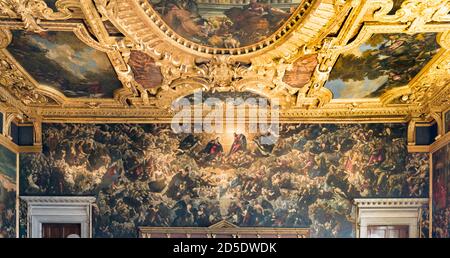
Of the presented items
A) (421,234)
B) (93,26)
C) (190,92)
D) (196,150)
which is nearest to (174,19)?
(93,26)

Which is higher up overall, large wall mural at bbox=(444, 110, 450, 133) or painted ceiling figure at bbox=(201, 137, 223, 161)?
large wall mural at bbox=(444, 110, 450, 133)

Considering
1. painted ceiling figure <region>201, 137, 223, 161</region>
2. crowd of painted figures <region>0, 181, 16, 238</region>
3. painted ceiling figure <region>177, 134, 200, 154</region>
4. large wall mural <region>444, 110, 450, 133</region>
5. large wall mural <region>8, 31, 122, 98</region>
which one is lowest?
crowd of painted figures <region>0, 181, 16, 238</region>

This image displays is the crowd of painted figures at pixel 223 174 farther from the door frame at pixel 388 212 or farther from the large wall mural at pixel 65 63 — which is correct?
the large wall mural at pixel 65 63

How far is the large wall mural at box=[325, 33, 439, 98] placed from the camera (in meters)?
11.5

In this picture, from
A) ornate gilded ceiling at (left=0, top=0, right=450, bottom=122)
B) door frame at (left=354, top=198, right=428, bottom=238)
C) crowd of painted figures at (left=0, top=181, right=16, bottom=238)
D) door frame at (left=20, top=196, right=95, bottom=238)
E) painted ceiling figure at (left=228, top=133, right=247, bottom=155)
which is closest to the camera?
ornate gilded ceiling at (left=0, top=0, right=450, bottom=122)

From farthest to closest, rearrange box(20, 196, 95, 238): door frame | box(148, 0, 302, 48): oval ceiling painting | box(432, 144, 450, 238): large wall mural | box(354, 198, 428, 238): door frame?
box(20, 196, 95, 238): door frame
box(354, 198, 428, 238): door frame
box(432, 144, 450, 238): large wall mural
box(148, 0, 302, 48): oval ceiling painting

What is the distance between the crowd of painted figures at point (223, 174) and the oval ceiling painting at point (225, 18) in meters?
6.21

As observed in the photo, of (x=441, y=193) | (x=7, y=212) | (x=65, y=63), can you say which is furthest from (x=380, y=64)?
(x=7, y=212)

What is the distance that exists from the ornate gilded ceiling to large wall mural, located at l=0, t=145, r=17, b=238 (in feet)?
4.85

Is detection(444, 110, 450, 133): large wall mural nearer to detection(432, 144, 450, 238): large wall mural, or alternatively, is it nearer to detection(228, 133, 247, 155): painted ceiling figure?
detection(432, 144, 450, 238): large wall mural

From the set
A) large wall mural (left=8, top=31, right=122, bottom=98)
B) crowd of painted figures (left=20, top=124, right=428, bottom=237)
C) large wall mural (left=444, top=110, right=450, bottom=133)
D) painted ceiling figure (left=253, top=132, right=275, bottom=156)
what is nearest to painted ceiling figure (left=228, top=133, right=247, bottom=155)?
crowd of painted figures (left=20, top=124, right=428, bottom=237)

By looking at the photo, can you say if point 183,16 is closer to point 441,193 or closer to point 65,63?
point 65,63
